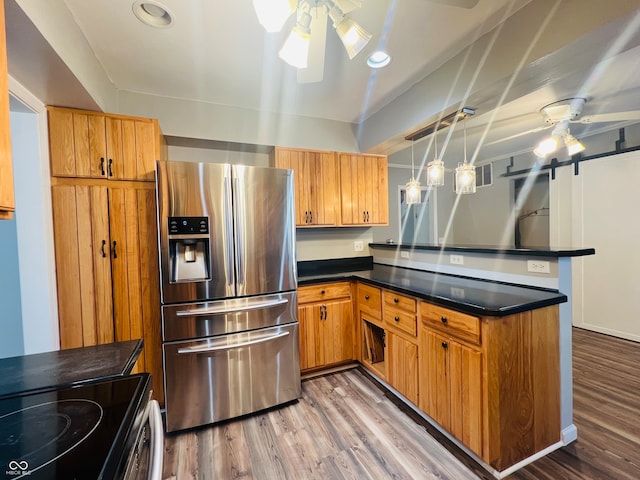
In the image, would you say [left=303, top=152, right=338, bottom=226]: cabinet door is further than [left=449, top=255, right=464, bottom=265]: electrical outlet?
Yes

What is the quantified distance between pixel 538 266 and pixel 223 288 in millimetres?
2124

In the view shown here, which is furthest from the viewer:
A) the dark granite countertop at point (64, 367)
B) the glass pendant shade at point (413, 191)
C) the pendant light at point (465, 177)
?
the glass pendant shade at point (413, 191)

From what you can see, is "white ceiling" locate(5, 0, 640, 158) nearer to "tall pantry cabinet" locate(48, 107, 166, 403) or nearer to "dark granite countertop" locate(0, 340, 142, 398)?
"tall pantry cabinet" locate(48, 107, 166, 403)

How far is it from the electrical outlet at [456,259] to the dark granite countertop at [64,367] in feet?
7.58

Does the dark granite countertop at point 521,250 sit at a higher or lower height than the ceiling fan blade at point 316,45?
lower

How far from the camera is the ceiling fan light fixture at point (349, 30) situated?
4.02ft

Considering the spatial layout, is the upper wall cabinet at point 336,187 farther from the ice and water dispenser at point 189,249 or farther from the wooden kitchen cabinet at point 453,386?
the wooden kitchen cabinet at point 453,386

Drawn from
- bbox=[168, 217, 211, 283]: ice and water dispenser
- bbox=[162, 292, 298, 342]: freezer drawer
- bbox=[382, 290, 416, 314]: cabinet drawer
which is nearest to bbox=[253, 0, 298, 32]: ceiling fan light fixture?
bbox=[168, 217, 211, 283]: ice and water dispenser

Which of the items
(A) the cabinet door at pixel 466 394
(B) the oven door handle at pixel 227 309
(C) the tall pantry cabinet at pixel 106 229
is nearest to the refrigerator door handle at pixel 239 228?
(B) the oven door handle at pixel 227 309

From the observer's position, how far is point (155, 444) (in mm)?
794

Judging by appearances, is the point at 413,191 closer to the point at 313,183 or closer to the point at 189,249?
the point at 313,183

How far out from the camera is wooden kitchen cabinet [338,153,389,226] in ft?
9.61

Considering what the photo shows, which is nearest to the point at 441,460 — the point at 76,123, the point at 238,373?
the point at 238,373

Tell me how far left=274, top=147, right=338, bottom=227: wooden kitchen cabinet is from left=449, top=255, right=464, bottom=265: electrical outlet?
114cm
